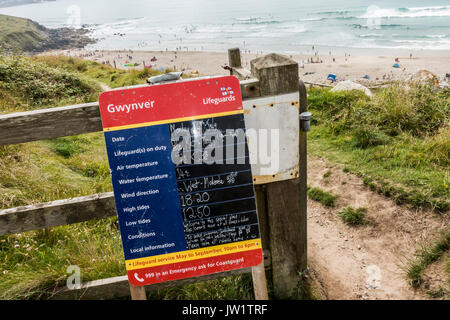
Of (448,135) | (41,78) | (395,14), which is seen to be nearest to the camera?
(448,135)

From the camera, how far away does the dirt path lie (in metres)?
3.28

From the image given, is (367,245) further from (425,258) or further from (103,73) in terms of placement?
(103,73)

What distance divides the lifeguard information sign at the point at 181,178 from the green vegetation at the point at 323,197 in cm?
255

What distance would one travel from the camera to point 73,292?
9.10ft

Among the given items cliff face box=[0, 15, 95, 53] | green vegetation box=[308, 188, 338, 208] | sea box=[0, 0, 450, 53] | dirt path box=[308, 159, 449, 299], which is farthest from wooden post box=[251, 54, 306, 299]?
cliff face box=[0, 15, 95, 53]

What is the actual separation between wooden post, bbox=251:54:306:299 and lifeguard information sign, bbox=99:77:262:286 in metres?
0.29

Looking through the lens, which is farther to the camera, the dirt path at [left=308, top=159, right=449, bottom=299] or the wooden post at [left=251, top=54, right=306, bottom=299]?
the dirt path at [left=308, top=159, right=449, bottom=299]

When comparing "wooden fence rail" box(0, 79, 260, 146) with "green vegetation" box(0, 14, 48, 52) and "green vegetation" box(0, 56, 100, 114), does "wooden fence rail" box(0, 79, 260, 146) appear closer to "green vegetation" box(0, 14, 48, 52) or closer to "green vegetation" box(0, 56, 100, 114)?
"green vegetation" box(0, 56, 100, 114)

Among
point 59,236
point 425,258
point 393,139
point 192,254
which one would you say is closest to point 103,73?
point 393,139

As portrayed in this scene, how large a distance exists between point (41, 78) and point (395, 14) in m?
65.2

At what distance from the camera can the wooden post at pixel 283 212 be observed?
Result: 7.81ft

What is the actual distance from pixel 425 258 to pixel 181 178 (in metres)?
2.57

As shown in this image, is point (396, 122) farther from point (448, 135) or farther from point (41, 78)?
point (41, 78)
